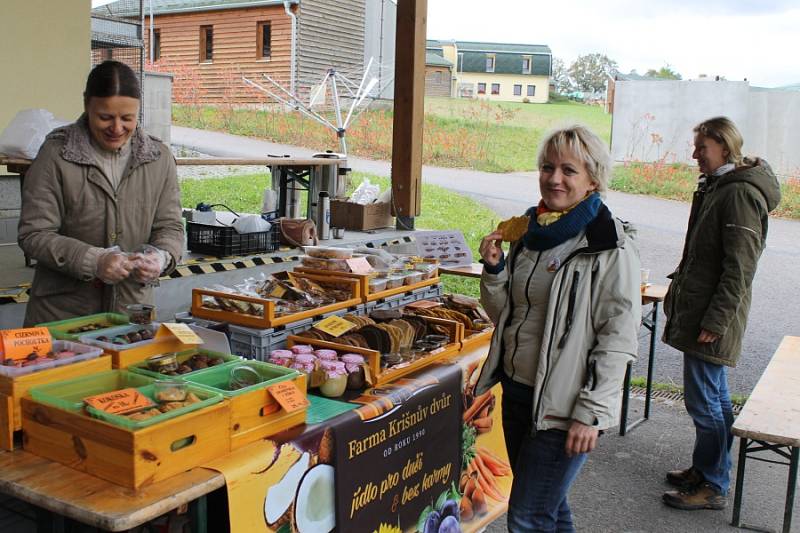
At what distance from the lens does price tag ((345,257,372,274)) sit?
3656 mm

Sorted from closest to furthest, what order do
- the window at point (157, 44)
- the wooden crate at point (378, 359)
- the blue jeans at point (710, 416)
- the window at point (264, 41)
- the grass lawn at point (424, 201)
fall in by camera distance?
the wooden crate at point (378, 359)
the blue jeans at point (710, 416)
the grass lawn at point (424, 201)
the window at point (264, 41)
the window at point (157, 44)

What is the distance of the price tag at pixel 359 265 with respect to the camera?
3656 mm

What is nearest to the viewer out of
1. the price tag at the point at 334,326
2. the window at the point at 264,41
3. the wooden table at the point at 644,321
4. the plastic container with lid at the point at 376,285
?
the price tag at the point at 334,326

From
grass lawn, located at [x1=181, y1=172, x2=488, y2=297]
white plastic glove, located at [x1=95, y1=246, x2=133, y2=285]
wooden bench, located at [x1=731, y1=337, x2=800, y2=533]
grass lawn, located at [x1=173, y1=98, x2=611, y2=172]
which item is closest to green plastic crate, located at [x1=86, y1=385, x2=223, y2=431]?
white plastic glove, located at [x1=95, y1=246, x2=133, y2=285]

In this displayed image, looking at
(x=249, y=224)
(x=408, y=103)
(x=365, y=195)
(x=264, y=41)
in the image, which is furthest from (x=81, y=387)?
(x=264, y=41)

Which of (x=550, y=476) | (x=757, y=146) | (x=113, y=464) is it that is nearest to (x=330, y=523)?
(x=550, y=476)

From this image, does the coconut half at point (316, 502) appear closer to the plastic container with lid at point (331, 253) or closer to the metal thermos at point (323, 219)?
the plastic container with lid at point (331, 253)

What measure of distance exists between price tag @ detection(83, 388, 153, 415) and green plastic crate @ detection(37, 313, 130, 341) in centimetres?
60

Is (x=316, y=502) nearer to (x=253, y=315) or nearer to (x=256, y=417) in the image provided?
(x=256, y=417)

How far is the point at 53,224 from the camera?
→ 2.70 m

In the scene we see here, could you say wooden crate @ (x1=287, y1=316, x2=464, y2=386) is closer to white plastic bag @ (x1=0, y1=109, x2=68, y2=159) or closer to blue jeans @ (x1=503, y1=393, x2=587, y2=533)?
blue jeans @ (x1=503, y1=393, x2=587, y2=533)

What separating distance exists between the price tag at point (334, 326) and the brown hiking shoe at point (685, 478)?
2.29m

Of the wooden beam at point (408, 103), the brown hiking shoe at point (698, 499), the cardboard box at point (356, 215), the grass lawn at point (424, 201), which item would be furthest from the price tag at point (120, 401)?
the grass lawn at point (424, 201)

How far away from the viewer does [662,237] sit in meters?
12.8
